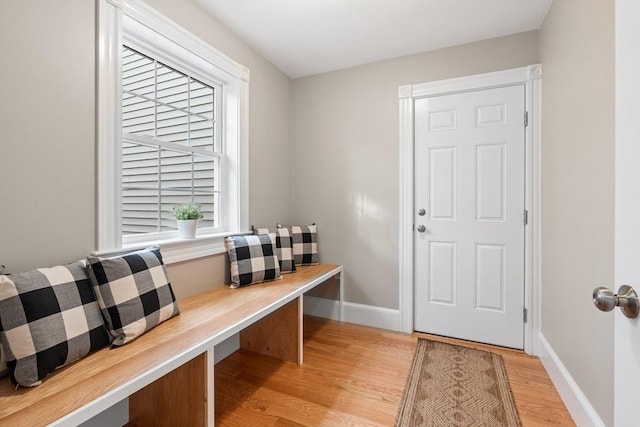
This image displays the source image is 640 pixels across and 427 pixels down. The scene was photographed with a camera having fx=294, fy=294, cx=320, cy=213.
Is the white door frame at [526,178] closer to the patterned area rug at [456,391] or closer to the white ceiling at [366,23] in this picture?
the white ceiling at [366,23]

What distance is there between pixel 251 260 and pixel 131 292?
910mm

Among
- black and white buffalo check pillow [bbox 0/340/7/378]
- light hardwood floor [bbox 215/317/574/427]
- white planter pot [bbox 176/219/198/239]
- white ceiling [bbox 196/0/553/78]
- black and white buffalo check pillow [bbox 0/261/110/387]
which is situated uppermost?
white ceiling [bbox 196/0/553/78]

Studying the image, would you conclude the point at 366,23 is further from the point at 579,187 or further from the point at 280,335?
the point at 280,335

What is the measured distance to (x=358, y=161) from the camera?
2.74m

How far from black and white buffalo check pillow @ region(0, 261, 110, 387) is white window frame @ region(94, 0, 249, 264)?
0.28 meters

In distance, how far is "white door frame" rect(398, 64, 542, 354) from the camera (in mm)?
2154

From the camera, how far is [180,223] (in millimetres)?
1852

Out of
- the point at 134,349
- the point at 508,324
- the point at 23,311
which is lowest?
the point at 508,324

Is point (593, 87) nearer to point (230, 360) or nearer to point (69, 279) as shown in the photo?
point (69, 279)

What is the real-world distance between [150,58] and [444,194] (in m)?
2.32

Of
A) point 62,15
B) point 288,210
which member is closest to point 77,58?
point 62,15

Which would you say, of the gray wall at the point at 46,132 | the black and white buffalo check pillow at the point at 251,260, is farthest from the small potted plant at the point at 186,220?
the gray wall at the point at 46,132
